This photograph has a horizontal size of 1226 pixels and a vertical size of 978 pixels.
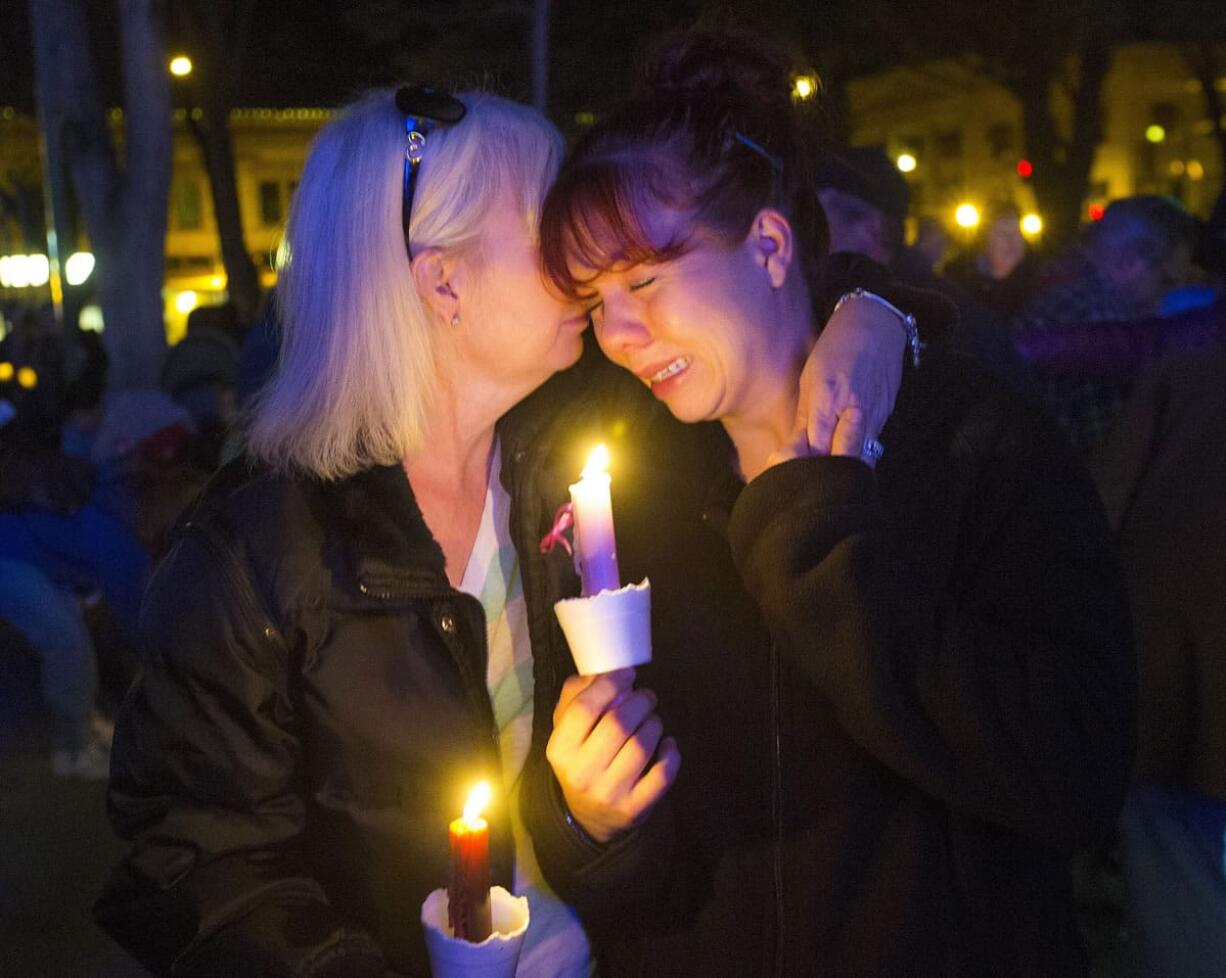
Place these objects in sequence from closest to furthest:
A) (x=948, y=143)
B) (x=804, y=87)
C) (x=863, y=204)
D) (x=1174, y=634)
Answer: (x=804, y=87), (x=1174, y=634), (x=863, y=204), (x=948, y=143)

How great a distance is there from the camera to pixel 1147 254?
19.2 ft

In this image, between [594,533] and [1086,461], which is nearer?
[594,533]

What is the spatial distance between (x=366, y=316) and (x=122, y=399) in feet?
18.2

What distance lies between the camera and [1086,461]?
5.08 meters

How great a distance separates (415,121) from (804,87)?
2.52 feet

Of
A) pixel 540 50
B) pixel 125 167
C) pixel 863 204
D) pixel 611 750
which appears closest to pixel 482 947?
pixel 611 750

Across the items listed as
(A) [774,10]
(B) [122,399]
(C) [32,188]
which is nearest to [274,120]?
(C) [32,188]

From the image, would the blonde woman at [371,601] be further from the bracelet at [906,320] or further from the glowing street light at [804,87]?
the glowing street light at [804,87]

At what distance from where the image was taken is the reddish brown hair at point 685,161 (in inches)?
78.9

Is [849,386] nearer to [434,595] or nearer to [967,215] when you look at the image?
[434,595]

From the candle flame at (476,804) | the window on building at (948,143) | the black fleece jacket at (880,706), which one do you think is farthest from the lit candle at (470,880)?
the window on building at (948,143)

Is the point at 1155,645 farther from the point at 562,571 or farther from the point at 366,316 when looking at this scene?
the point at 366,316

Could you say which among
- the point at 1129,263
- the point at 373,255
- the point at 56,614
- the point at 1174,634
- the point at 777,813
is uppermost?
the point at 373,255

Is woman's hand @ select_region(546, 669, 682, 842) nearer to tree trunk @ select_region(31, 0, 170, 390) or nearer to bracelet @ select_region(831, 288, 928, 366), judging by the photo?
Answer: bracelet @ select_region(831, 288, 928, 366)
